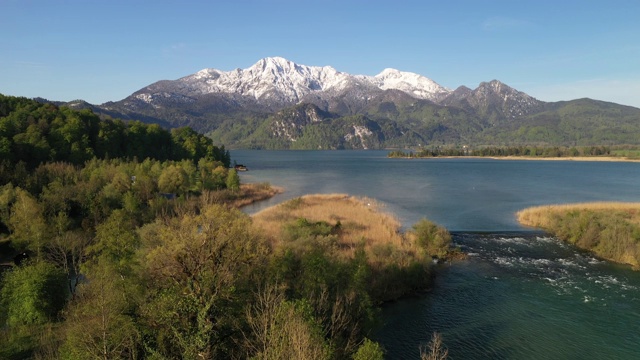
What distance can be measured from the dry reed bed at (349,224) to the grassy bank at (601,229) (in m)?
25.1

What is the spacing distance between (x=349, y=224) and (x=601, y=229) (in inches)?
1389

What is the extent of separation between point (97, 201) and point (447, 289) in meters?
52.1

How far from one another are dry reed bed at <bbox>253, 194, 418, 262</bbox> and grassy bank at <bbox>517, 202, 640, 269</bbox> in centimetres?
2511

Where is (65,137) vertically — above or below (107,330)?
above

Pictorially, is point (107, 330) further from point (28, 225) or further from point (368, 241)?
point (28, 225)

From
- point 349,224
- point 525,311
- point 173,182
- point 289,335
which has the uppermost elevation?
point 173,182

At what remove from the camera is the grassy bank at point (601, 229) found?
47.9 metres

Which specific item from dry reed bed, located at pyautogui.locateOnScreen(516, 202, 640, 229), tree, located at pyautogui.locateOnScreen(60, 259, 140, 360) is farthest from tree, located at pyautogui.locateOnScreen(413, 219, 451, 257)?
tree, located at pyautogui.locateOnScreen(60, 259, 140, 360)

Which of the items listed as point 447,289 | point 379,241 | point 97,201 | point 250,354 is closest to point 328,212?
point 379,241

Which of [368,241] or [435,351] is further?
[368,241]

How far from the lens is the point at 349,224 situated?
188 ft

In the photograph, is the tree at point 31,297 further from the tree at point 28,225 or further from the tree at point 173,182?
the tree at point 173,182

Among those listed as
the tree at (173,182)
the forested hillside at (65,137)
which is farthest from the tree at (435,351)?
the forested hillside at (65,137)

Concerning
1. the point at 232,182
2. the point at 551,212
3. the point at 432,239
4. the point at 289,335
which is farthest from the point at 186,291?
the point at 232,182
